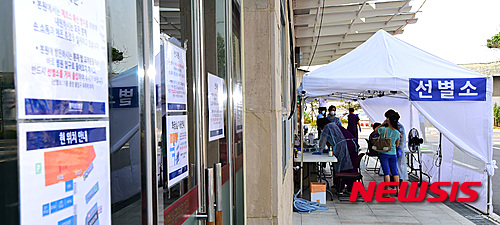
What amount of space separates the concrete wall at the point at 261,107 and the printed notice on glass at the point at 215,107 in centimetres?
96

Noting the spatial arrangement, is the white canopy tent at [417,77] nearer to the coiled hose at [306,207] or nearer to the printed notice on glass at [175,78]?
the coiled hose at [306,207]

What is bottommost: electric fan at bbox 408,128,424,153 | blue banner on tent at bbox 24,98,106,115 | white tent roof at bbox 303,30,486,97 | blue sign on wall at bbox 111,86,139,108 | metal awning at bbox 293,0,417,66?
electric fan at bbox 408,128,424,153

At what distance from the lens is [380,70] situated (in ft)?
25.8

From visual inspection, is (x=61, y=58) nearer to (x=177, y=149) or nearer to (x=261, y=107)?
(x=177, y=149)

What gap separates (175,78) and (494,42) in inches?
2010

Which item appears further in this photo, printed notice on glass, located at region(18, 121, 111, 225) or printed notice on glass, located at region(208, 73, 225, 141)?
printed notice on glass, located at region(208, 73, 225, 141)

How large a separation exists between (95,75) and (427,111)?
27.7 feet

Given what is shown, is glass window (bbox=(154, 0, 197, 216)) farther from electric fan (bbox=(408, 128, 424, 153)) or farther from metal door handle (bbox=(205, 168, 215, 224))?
electric fan (bbox=(408, 128, 424, 153))

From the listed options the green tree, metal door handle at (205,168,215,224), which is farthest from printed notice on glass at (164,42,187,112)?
the green tree

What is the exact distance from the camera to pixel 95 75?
3.62 ft

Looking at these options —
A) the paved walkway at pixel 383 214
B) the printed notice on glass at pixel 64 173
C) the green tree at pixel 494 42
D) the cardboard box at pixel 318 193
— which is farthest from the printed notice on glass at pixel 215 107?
the green tree at pixel 494 42

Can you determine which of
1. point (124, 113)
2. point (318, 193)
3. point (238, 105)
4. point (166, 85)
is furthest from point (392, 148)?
point (124, 113)

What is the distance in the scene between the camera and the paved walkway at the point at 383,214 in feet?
24.8

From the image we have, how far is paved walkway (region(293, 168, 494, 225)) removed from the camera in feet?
24.8
